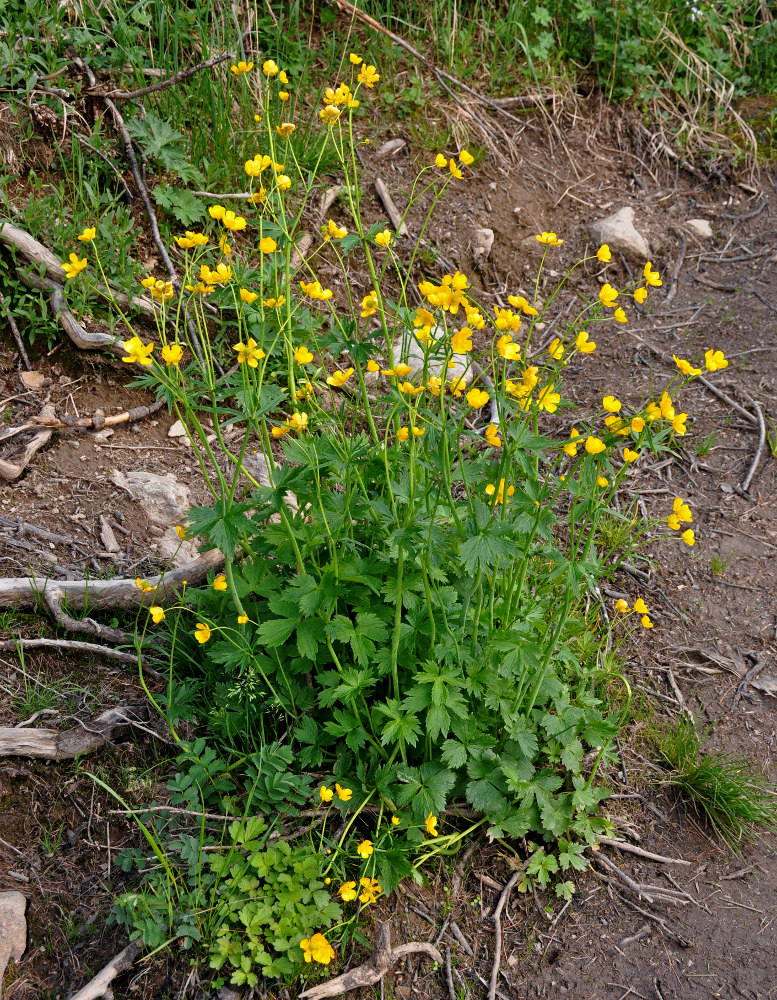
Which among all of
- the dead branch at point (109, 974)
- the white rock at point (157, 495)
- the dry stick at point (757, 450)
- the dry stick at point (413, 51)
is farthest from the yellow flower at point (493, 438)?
the dry stick at point (413, 51)

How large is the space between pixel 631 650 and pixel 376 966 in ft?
4.24

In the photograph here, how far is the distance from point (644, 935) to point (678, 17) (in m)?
5.04

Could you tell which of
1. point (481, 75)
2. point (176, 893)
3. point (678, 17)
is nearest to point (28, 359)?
point (176, 893)

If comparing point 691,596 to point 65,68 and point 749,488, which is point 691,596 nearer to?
point 749,488

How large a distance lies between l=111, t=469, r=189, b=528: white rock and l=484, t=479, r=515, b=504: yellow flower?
3.87 feet

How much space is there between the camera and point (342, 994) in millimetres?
1773

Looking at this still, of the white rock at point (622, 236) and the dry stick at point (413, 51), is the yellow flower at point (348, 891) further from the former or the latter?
the dry stick at point (413, 51)

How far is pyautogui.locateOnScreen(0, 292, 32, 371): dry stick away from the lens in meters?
2.78

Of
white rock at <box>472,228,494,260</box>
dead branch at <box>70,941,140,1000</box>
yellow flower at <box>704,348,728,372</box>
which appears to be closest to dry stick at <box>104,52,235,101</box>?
white rock at <box>472,228,494,260</box>

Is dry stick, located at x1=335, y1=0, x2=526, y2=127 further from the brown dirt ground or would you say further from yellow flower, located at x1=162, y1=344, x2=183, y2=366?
yellow flower, located at x1=162, y1=344, x2=183, y2=366

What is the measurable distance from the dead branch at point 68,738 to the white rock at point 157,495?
27.9 inches

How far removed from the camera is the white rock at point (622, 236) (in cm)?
418

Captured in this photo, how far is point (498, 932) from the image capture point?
1.94 m

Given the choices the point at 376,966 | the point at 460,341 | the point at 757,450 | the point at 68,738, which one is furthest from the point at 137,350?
the point at 757,450
